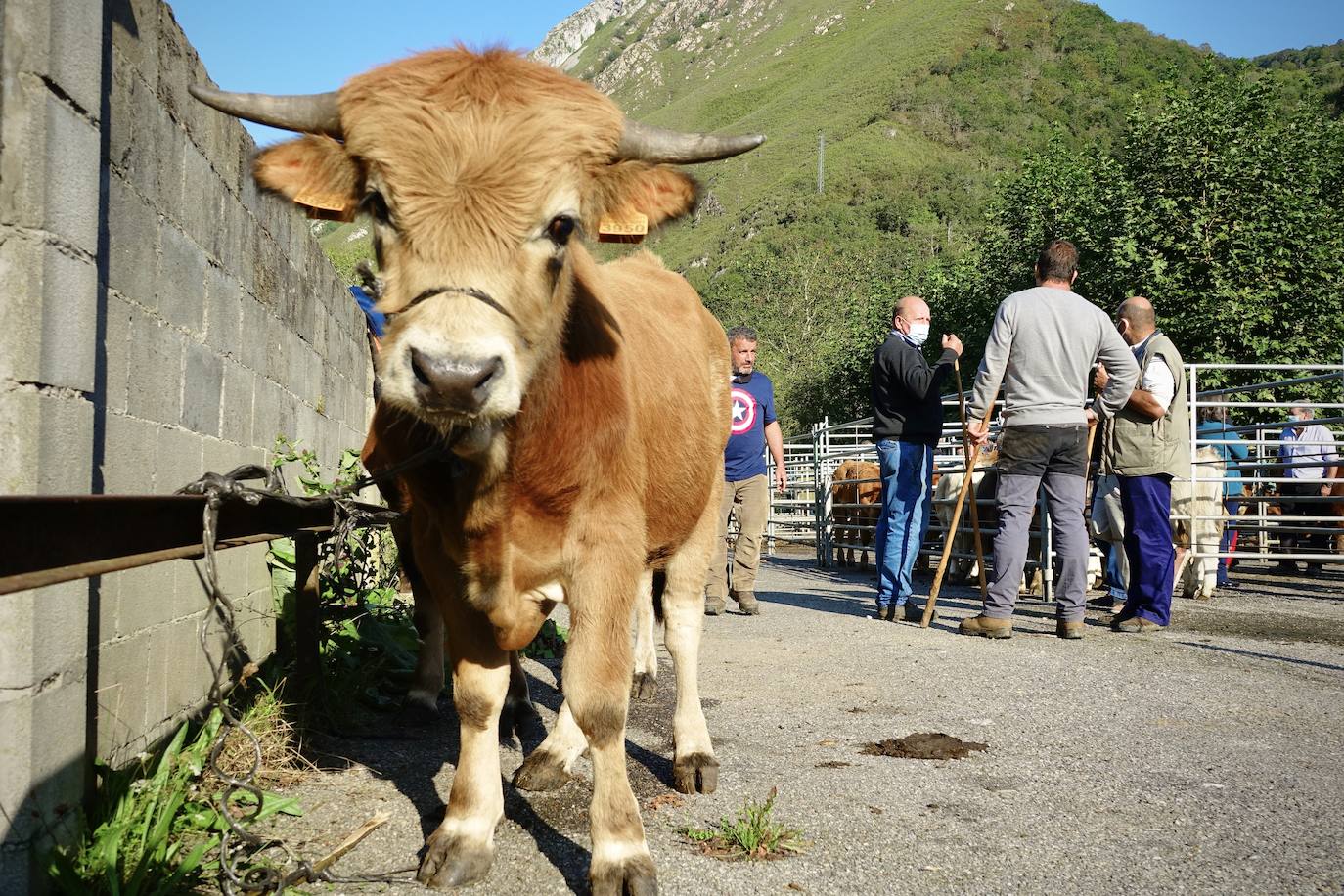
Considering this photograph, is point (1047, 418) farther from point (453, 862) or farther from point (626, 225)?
point (453, 862)

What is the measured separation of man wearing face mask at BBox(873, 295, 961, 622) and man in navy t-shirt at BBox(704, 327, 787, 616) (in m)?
1.28

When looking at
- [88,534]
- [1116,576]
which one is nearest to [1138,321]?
[1116,576]

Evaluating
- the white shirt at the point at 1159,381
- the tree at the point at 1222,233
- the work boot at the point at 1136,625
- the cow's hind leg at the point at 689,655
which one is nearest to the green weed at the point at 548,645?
the cow's hind leg at the point at 689,655

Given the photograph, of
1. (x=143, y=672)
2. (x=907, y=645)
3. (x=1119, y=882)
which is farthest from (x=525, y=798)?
(x=907, y=645)

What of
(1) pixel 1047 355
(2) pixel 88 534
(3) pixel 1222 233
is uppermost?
(3) pixel 1222 233

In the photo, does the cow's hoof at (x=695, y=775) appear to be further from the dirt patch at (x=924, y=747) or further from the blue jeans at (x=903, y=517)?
the blue jeans at (x=903, y=517)

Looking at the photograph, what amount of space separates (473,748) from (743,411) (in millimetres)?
6967

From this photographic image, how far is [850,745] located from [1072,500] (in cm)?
377

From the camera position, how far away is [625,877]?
9.78ft

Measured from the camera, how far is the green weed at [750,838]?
3326 mm

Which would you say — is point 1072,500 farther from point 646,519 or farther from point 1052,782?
point 646,519

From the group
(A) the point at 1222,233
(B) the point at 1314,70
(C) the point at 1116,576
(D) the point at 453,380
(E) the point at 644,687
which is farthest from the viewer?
(B) the point at 1314,70

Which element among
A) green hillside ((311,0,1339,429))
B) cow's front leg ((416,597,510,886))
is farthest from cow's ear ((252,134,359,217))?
green hillside ((311,0,1339,429))

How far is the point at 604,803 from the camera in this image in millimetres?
3117
